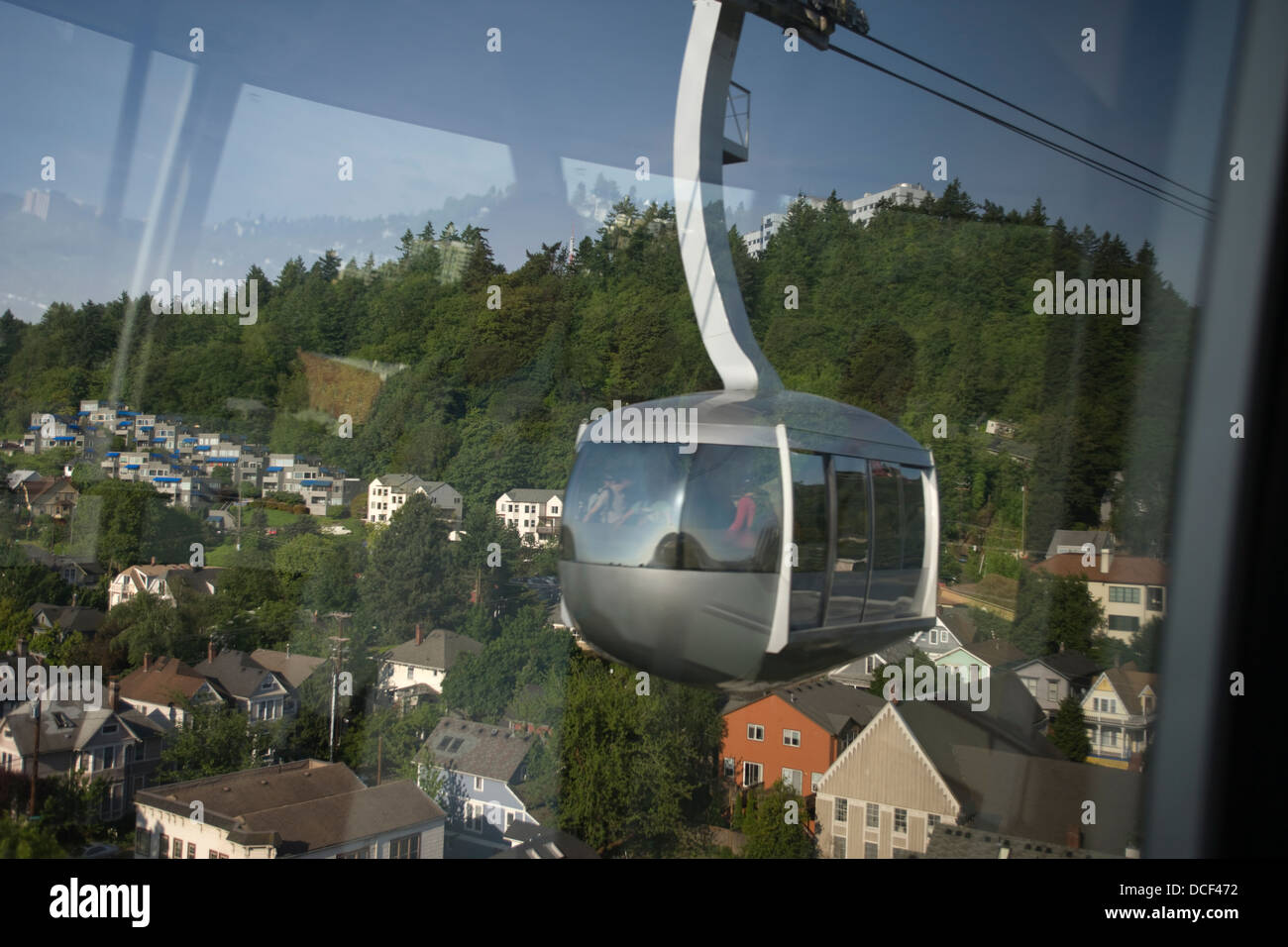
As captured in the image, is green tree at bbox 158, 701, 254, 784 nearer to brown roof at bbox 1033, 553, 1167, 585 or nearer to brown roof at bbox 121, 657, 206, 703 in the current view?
brown roof at bbox 121, 657, 206, 703

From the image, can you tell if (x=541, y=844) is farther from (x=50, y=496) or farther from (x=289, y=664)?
(x=50, y=496)

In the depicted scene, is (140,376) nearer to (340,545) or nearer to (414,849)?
(340,545)

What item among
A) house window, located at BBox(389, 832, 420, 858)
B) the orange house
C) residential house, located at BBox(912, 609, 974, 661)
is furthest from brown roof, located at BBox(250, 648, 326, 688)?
residential house, located at BBox(912, 609, 974, 661)

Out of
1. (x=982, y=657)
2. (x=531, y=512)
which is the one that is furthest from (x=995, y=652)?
(x=531, y=512)

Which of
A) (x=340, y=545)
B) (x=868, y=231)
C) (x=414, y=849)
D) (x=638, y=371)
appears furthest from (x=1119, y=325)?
(x=340, y=545)

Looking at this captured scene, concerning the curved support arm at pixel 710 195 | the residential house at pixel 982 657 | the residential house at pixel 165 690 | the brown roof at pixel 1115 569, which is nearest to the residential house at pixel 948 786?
the residential house at pixel 982 657

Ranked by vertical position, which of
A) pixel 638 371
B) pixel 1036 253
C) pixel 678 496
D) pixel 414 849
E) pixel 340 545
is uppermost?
pixel 1036 253
